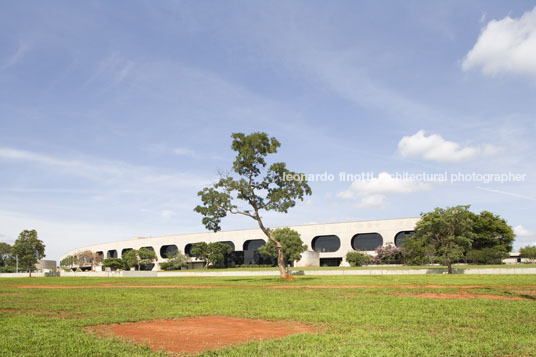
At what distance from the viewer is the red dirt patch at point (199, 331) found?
9320 millimetres

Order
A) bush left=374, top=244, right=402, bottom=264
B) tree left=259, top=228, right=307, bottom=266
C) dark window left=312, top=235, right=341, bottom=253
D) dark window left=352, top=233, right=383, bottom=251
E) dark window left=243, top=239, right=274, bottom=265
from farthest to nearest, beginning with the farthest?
dark window left=243, top=239, right=274, bottom=265 < dark window left=312, top=235, right=341, bottom=253 < dark window left=352, top=233, right=383, bottom=251 < bush left=374, top=244, right=402, bottom=264 < tree left=259, top=228, right=307, bottom=266

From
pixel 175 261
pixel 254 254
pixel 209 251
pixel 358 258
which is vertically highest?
pixel 209 251

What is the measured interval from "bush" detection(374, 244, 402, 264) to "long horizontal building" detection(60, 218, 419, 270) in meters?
3.01

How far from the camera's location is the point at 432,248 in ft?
172

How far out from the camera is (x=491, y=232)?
77.5 metres

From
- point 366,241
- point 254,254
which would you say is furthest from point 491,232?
point 254,254

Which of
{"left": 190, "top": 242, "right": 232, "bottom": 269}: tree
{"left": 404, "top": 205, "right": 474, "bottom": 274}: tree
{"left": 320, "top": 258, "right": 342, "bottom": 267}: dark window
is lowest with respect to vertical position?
{"left": 320, "top": 258, "right": 342, "bottom": 267}: dark window

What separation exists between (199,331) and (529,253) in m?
114

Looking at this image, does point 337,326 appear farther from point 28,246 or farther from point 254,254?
point 254,254

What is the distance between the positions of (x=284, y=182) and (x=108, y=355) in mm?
32583

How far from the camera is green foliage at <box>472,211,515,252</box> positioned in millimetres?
76562

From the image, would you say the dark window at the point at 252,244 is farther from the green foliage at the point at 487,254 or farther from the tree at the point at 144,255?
the green foliage at the point at 487,254

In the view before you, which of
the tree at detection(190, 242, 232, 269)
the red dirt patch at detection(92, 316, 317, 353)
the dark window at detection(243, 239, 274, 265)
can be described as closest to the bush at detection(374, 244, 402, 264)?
the dark window at detection(243, 239, 274, 265)

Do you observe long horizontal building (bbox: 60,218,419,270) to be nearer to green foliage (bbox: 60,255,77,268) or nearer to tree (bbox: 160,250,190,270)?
tree (bbox: 160,250,190,270)
